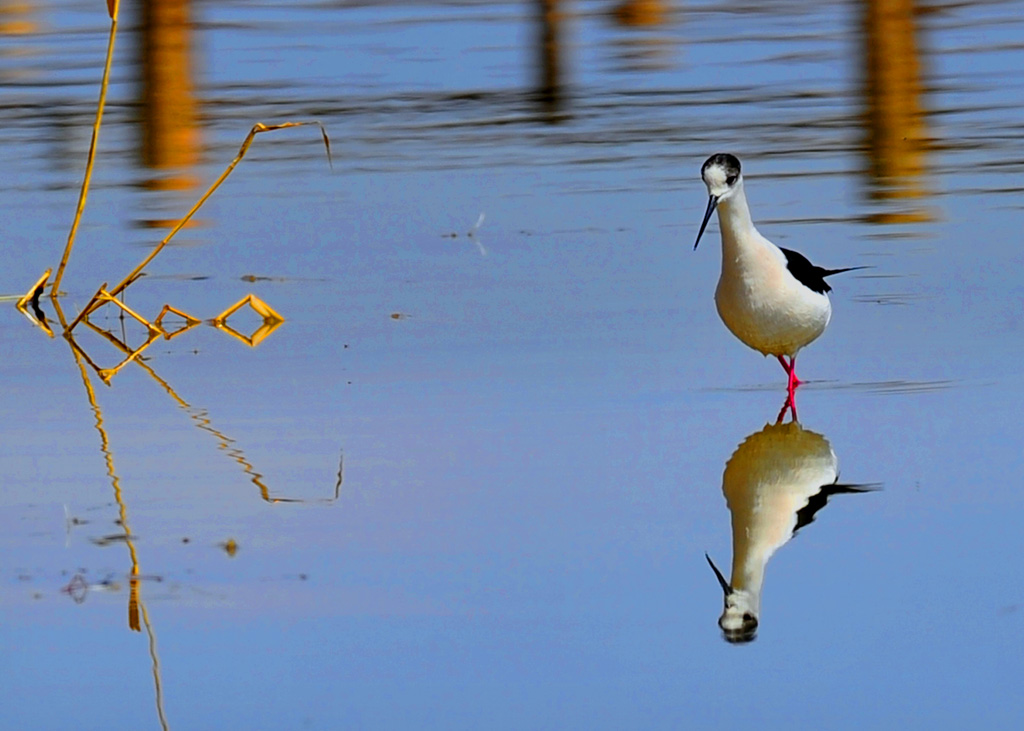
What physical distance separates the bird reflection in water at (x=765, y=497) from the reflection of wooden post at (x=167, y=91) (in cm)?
525

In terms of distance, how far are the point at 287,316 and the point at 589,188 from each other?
8.42 ft

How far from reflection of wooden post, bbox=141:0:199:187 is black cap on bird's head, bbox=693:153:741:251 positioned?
444 centimetres

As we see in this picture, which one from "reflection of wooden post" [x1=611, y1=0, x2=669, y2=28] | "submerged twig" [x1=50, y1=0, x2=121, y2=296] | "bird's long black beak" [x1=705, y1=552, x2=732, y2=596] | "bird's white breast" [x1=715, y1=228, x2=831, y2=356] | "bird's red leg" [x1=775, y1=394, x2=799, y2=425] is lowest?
"bird's long black beak" [x1=705, y1=552, x2=732, y2=596]

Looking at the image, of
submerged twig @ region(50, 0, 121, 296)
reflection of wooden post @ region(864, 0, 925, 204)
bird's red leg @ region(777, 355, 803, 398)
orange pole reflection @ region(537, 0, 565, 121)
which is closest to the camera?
bird's red leg @ region(777, 355, 803, 398)

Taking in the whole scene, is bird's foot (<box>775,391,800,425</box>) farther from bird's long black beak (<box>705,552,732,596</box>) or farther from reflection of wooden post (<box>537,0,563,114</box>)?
reflection of wooden post (<box>537,0,563,114</box>)

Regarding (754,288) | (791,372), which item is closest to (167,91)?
(754,288)

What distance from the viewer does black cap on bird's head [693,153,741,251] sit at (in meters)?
6.05

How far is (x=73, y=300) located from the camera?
7371 mm

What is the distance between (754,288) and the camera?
608 cm

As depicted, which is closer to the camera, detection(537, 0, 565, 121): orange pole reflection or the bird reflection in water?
the bird reflection in water

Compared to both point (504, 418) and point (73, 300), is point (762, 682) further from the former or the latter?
point (73, 300)

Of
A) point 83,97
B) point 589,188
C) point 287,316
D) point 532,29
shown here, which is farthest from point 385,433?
point 532,29

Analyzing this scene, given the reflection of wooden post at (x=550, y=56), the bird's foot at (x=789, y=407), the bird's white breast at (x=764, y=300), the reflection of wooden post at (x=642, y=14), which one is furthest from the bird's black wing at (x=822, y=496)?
the reflection of wooden post at (x=642, y=14)

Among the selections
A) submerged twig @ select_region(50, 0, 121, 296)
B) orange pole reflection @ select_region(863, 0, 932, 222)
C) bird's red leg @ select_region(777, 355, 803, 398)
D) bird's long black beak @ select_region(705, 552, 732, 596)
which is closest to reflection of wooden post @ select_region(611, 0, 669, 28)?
orange pole reflection @ select_region(863, 0, 932, 222)
